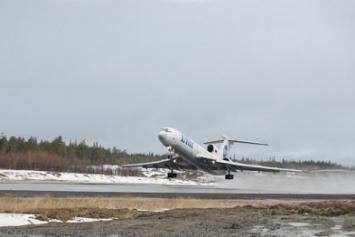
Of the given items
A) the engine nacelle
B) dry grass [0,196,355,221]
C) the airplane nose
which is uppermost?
the airplane nose

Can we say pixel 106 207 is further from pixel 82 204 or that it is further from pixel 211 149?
pixel 211 149

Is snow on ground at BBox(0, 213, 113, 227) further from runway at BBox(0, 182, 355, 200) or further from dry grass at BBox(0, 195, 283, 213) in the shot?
runway at BBox(0, 182, 355, 200)

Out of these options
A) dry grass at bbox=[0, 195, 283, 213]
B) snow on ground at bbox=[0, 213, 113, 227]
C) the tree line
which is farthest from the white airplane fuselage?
the tree line

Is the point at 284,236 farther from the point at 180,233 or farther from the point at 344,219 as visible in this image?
the point at 344,219

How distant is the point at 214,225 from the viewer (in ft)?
83.1

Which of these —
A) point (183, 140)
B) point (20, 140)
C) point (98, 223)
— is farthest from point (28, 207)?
point (20, 140)

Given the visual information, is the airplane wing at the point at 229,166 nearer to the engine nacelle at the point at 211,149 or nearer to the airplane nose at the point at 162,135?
the engine nacelle at the point at 211,149

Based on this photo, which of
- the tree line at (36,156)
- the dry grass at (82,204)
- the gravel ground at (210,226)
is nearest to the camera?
the gravel ground at (210,226)

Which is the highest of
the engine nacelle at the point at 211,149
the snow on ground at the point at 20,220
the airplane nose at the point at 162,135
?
the airplane nose at the point at 162,135

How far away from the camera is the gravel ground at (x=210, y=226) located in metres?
22.5

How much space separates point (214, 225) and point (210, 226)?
1.27 feet

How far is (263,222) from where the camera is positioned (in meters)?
26.8

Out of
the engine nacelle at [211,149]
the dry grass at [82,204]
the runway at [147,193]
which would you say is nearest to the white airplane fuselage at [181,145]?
the engine nacelle at [211,149]

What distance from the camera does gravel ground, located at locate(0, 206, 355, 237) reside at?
22547 mm
